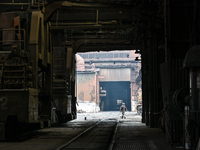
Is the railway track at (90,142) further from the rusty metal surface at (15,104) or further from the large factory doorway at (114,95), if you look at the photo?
the large factory doorway at (114,95)

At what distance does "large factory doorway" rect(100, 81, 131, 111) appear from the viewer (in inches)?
2911

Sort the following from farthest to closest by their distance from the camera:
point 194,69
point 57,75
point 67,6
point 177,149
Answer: point 57,75, point 67,6, point 177,149, point 194,69

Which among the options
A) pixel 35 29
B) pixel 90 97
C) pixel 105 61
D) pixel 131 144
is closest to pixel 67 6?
pixel 35 29

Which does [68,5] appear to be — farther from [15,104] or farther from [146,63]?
[15,104]

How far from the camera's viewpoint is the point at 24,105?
475 inches

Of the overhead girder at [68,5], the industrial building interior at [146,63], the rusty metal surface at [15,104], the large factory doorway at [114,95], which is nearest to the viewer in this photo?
the industrial building interior at [146,63]

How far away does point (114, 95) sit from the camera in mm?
76938

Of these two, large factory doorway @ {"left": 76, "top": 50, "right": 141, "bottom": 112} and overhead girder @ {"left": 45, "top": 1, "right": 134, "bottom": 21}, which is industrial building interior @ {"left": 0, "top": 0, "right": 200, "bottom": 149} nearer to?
overhead girder @ {"left": 45, "top": 1, "right": 134, "bottom": 21}

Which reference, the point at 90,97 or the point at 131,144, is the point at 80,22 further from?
the point at 90,97

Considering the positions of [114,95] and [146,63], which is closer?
[146,63]

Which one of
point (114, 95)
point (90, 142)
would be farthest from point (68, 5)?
point (114, 95)

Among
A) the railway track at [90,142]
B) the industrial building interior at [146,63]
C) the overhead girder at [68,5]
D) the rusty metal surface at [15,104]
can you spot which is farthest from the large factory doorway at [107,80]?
the rusty metal surface at [15,104]

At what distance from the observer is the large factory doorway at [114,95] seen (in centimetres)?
7394

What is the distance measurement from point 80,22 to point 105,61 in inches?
1750
